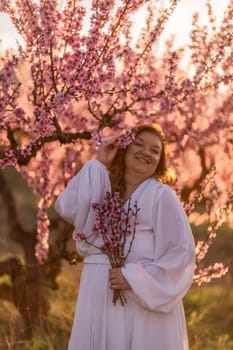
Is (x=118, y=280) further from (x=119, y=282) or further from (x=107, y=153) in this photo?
(x=107, y=153)

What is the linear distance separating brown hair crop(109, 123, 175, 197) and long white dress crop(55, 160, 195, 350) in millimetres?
144

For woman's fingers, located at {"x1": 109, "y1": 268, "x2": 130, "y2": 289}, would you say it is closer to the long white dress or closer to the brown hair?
the long white dress

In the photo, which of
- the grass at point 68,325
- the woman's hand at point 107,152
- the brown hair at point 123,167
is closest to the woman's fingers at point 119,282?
the brown hair at point 123,167

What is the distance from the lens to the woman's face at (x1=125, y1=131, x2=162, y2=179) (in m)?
4.31

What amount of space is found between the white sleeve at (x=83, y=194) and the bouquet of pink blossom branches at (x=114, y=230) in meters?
0.12

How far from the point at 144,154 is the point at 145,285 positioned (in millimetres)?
729

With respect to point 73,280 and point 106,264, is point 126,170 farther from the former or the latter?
point 73,280

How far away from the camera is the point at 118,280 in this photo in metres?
4.11

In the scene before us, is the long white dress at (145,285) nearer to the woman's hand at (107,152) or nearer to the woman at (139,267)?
the woman at (139,267)

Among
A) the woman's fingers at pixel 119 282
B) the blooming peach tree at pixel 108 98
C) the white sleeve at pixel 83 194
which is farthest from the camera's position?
the blooming peach tree at pixel 108 98

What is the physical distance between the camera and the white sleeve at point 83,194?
4.29 meters

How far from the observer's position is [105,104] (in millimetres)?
7781

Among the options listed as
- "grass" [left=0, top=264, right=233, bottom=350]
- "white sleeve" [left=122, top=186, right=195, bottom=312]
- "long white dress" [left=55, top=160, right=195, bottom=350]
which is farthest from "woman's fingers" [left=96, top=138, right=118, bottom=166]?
"grass" [left=0, top=264, right=233, bottom=350]

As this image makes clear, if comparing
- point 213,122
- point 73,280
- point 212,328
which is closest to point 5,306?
point 73,280
